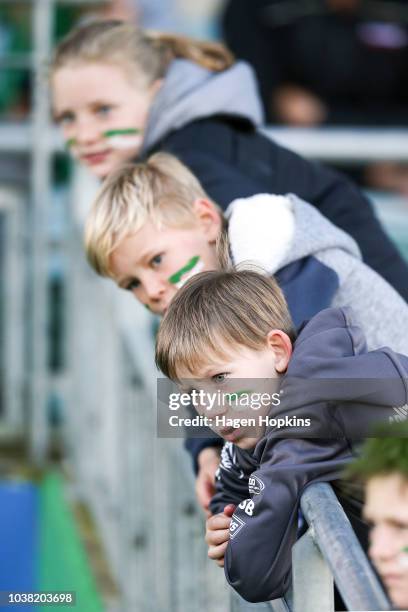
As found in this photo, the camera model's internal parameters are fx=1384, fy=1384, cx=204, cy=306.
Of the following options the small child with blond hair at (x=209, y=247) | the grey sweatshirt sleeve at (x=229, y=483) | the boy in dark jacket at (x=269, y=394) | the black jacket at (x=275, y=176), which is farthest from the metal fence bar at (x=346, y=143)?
the boy in dark jacket at (x=269, y=394)

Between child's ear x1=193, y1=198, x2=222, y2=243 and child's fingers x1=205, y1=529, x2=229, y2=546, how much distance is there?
49 cm

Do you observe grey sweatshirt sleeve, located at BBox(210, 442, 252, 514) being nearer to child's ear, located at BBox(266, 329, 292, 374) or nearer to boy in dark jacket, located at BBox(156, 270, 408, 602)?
boy in dark jacket, located at BBox(156, 270, 408, 602)

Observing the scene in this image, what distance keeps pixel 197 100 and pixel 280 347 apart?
931 millimetres

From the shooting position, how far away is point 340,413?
5.43ft

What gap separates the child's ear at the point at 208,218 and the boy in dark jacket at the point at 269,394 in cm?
29

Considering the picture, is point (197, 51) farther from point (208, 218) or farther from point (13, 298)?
point (13, 298)

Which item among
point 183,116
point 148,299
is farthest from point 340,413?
point 183,116

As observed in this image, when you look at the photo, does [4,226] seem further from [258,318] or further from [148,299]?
[258,318]

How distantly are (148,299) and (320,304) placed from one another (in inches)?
13.8

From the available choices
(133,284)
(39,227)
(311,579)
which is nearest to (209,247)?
(133,284)

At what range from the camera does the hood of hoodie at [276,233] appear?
200 cm

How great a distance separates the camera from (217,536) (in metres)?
1.85

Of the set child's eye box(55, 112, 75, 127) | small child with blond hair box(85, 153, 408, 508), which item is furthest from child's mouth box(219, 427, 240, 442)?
child's eye box(55, 112, 75, 127)

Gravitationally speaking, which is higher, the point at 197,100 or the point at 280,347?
the point at 280,347
